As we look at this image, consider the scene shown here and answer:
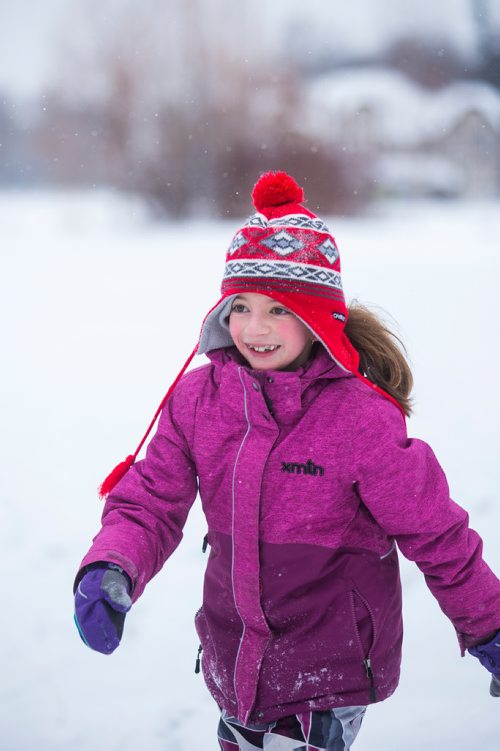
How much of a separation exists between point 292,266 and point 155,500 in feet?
1.20

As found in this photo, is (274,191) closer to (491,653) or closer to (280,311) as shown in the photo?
(280,311)

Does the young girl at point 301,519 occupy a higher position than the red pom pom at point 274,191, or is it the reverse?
the red pom pom at point 274,191

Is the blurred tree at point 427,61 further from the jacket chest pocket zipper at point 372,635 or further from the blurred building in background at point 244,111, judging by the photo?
the jacket chest pocket zipper at point 372,635

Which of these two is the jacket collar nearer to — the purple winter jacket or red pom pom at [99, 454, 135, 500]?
the purple winter jacket

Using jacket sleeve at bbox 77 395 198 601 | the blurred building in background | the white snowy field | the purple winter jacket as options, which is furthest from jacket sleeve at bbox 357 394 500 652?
the blurred building in background

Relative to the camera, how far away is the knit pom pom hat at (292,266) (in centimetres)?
87

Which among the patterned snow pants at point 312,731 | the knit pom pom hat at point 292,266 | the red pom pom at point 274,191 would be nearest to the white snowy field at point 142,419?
the patterned snow pants at point 312,731

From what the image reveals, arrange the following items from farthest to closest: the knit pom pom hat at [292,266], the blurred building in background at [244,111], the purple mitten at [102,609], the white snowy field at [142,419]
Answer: the blurred building in background at [244,111]
the white snowy field at [142,419]
the knit pom pom hat at [292,266]
the purple mitten at [102,609]

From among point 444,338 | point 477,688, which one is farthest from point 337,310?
point 444,338

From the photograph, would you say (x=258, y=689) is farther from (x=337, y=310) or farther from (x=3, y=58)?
(x=3, y=58)

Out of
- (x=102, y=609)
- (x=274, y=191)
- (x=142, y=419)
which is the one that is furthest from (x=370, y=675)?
(x=142, y=419)

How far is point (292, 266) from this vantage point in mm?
875

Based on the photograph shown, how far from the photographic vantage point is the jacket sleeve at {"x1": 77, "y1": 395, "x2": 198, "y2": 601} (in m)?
0.88

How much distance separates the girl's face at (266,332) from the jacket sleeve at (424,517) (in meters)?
0.13
